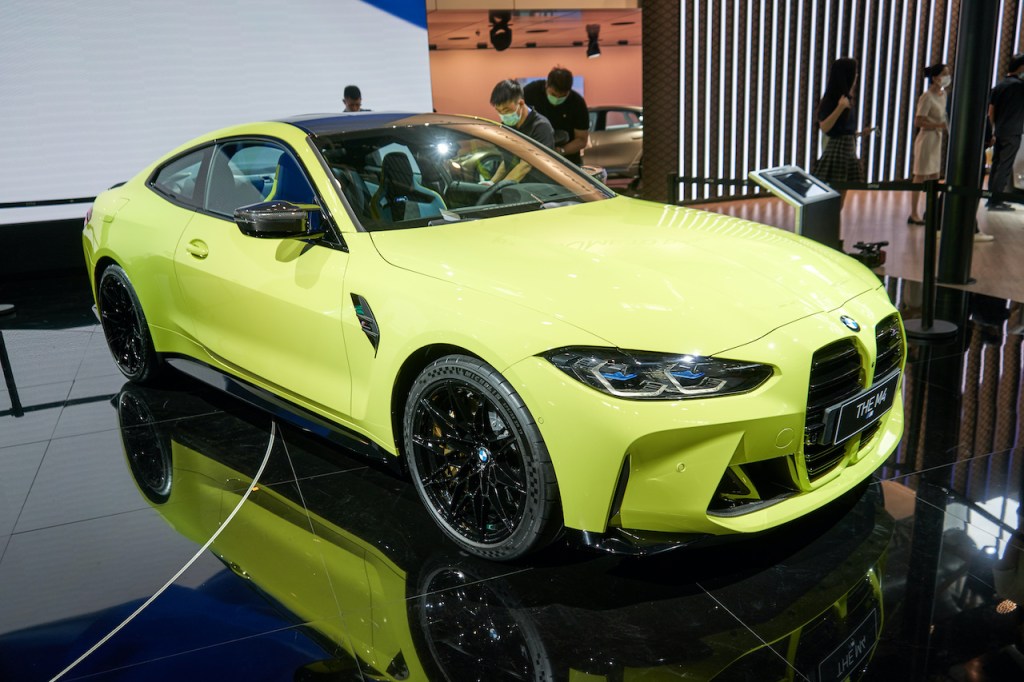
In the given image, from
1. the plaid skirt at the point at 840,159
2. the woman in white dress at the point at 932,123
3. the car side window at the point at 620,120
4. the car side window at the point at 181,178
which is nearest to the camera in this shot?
the car side window at the point at 181,178

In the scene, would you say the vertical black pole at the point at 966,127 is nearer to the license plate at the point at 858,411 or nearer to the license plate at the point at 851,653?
the license plate at the point at 858,411

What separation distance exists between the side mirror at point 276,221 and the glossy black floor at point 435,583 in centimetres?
97

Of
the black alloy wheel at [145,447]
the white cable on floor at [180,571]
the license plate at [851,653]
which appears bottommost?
the black alloy wheel at [145,447]

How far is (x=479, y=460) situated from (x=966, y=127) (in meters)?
4.78

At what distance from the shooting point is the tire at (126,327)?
13.5 feet

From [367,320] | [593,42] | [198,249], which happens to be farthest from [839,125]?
[593,42]

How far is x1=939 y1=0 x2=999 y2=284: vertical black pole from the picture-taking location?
18.2 ft

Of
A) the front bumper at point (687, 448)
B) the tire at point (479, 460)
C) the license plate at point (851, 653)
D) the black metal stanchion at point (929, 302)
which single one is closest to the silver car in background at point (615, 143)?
the black metal stanchion at point (929, 302)

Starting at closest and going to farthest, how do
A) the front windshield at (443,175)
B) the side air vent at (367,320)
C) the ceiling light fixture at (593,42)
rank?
1. the side air vent at (367,320)
2. the front windshield at (443,175)
3. the ceiling light fixture at (593,42)

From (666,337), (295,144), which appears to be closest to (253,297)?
(295,144)

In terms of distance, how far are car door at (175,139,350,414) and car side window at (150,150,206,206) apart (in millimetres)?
132

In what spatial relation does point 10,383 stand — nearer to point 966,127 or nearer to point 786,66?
point 966,127

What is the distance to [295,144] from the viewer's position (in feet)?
10.6

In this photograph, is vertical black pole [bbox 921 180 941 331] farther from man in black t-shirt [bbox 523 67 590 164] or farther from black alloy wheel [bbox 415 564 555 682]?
black alloy wheel [bbox 415 564 555 682]
